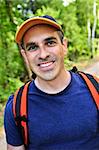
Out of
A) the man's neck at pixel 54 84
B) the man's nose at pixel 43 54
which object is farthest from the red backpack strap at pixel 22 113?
the man's nose at pixel 43 54

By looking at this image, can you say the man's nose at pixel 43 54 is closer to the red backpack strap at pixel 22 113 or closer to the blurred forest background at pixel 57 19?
the red backpack strap at pixel 22 113

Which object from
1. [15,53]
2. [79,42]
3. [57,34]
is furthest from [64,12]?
[57,34]

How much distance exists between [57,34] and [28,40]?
0.20m

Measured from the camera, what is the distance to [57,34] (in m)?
2.26

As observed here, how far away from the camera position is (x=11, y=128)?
219 cm

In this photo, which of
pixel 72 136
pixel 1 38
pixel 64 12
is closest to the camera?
pixel 72 136

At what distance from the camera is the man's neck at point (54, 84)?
2229 millimetres

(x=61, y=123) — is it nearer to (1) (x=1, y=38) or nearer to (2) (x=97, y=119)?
(2) (x=97, y=119)

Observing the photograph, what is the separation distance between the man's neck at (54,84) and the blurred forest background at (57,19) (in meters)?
4.01

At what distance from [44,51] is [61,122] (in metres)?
0.46

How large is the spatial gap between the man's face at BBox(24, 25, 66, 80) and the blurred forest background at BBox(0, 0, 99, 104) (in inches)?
160

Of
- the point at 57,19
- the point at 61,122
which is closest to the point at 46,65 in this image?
the point at 61,122

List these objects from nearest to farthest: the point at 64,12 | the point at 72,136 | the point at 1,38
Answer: the point at 72,136 → the point at 1,38 → the point at 64,12

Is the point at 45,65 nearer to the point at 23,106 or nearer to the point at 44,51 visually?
the point at 44,51
